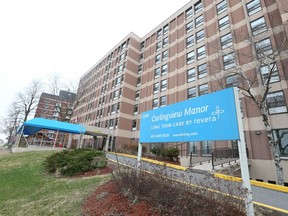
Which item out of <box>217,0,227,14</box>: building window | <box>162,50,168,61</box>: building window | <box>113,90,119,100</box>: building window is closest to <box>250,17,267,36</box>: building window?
<box>217,0,227,14</box>: building window

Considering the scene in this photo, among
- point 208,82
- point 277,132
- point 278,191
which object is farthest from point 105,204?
point 208,82

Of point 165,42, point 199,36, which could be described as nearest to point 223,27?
point 199,36

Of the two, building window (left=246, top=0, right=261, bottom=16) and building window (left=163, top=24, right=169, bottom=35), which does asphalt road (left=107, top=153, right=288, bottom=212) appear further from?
building window (left=163, top=24, right=169, bottom=35)

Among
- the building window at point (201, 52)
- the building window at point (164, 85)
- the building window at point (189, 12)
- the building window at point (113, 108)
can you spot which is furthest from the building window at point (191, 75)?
the building window at point (113, 108)

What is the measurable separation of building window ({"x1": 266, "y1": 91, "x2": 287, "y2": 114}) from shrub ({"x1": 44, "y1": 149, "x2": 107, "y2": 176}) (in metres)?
15.2

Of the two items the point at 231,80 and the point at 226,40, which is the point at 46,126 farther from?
the point at 226,40

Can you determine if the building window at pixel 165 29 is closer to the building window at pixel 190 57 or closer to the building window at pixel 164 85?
the building window at pixel 190 57

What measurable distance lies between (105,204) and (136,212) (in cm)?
119

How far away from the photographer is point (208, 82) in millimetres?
21016

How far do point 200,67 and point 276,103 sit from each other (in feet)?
32.6

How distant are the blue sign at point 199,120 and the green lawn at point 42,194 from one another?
3.14m

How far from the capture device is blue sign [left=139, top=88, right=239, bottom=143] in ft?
13.1

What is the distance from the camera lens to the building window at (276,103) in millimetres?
15133

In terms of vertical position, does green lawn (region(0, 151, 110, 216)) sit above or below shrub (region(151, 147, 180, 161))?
below
